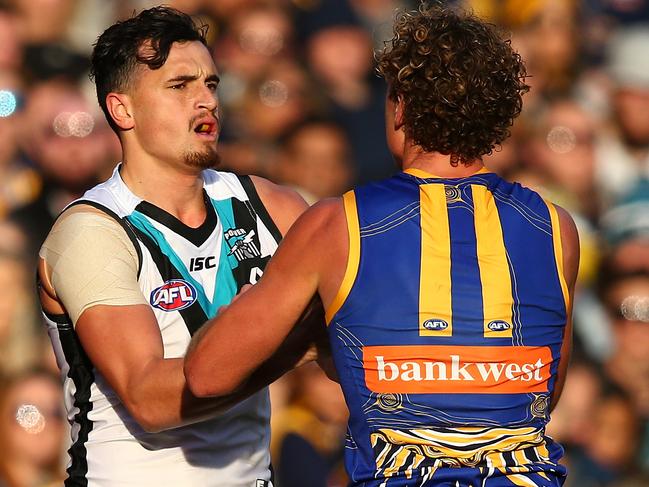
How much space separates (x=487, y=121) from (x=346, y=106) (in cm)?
370

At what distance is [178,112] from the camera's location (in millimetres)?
3209

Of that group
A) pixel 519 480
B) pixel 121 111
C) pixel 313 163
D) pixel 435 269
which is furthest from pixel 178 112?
pixel 313 163

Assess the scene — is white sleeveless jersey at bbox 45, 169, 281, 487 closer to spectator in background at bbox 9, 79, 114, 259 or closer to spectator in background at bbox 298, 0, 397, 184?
spectator in background at bbox 9, 79, 114, 259

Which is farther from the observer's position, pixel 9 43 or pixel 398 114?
pixel 9 43

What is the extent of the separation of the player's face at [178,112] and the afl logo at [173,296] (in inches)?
16.7

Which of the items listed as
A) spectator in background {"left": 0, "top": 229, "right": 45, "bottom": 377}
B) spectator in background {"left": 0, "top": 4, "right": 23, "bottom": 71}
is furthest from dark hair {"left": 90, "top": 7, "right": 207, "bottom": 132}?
spectator in background {"left": 0, "top": 4, "right": 23, "bottom": 71}

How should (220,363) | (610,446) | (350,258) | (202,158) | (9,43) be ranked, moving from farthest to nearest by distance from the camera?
(610,446)
(9,43)
(202,158)
(220,363)
(350,258)

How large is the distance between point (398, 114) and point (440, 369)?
61 centimetres

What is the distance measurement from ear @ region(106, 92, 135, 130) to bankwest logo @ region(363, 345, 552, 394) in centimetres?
133

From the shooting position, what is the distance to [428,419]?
2.28m

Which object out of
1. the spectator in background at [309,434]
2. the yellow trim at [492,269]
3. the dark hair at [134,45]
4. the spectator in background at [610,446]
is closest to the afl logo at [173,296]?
the dark hair at [134,45]

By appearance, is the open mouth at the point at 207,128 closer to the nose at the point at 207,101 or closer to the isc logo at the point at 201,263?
the nose at the point at 207,101

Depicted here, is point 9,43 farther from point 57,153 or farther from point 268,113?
point 268,113

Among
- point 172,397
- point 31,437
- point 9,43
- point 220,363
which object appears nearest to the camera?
point 220,363
